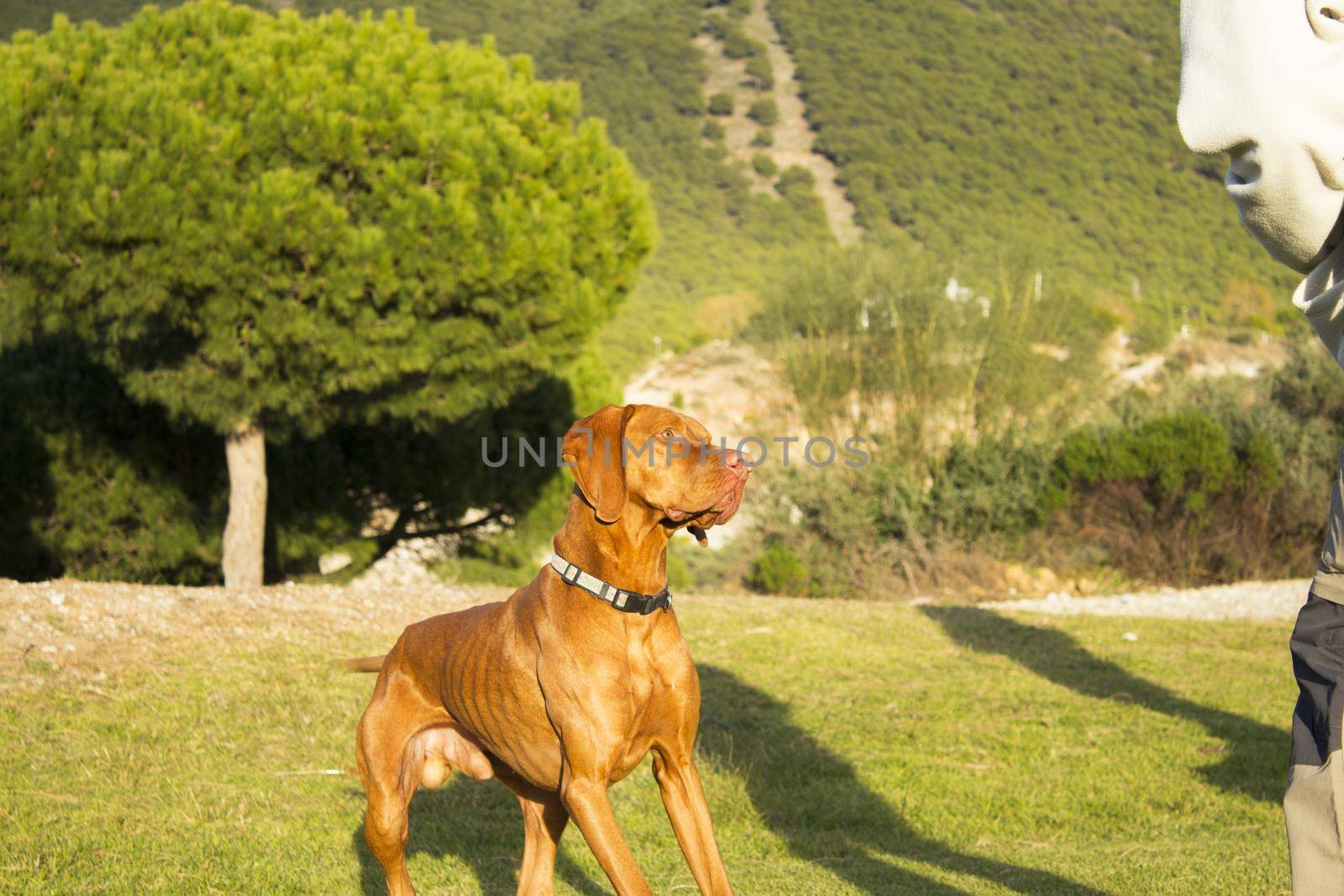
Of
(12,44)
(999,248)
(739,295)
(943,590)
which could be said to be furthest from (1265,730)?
(739,295)

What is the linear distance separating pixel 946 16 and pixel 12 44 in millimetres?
56096

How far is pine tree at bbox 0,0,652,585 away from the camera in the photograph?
9984 mm

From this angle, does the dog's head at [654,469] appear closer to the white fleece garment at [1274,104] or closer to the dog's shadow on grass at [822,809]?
the white fleece garment at [1274,104]

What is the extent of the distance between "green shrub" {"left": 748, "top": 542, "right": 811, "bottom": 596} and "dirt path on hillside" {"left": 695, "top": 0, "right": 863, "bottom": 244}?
34773mm

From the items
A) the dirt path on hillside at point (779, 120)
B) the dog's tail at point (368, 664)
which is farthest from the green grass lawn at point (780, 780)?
the dirt path on hillside at point (779, 120)

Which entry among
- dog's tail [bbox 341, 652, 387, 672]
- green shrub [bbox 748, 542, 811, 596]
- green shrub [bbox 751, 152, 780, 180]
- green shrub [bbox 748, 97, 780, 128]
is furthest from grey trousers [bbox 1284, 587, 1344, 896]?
green shrub [bbox 748, 97, 780, 128]

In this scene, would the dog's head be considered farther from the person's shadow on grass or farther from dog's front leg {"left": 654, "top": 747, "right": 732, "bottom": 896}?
the person's shadow on grass

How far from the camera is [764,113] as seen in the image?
57812mm

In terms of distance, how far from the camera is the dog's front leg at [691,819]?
2.93 meters

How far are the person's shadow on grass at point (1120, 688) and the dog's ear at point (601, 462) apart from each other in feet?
16.0

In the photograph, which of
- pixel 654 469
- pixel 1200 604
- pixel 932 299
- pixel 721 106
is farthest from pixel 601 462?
pixel 721 106

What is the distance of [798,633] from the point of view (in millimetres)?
9906

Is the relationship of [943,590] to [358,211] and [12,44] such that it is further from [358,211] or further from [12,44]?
[12,44]

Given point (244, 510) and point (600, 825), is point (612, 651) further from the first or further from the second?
point (244, 510)
